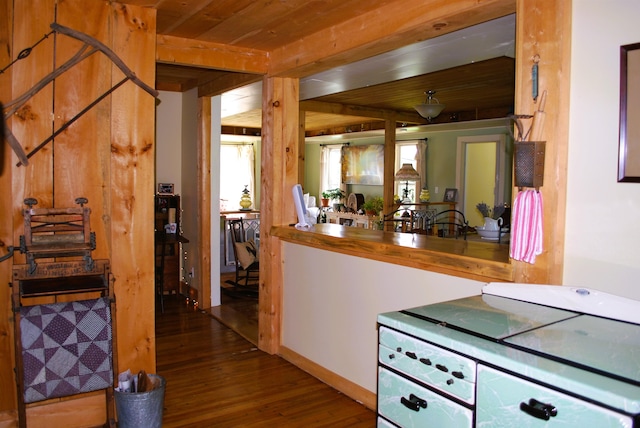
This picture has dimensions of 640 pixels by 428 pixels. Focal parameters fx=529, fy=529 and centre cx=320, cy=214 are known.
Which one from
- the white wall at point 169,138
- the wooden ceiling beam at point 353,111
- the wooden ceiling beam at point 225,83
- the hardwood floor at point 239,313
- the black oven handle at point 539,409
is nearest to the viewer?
the black oven handle at point 539,409

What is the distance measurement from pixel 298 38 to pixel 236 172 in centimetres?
982

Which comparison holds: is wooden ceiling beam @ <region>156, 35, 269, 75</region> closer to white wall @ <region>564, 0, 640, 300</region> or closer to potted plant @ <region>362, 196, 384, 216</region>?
white wall @ <region>564, 0, 640, 300</region>

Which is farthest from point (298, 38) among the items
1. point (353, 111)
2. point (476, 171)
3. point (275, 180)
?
point (476, 171)

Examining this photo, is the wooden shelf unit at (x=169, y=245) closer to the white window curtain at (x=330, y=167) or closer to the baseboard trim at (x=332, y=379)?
the baseboard trim at (x=332, y=379)

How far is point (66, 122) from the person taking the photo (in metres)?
2.76

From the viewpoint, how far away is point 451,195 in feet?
31.1

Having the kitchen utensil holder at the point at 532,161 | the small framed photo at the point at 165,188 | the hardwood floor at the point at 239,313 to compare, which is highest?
the kitchen utensil holder at the point at 532,161

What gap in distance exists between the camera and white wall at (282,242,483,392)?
2.78 m

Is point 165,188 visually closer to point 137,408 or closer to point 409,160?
point 137,408

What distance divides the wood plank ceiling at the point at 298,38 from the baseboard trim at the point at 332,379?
6.95 ft

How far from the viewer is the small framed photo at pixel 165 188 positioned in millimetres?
5785

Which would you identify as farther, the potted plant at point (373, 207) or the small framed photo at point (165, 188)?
the potted plant at point (373, 207)

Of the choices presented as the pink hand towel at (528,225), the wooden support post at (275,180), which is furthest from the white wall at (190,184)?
the pink hand towel at (528,225)

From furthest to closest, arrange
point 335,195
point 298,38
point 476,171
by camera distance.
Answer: point 335,195 → point 476,171 → point 298,38
